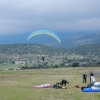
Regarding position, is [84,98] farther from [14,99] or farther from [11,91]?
[11,91]

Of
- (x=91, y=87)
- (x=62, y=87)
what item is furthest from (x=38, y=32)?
(x=91, y=87)

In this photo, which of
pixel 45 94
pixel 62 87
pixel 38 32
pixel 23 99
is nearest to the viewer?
pixel 23 99

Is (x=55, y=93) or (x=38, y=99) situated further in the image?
(x=55, y=93)

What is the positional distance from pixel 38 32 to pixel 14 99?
2074 cm

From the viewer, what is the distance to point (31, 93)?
101 feet

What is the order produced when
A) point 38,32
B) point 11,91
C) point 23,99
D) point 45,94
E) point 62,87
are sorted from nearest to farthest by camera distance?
point 23,99 < point 45,94 < point 11,91 < point 62,87 < point 38,32

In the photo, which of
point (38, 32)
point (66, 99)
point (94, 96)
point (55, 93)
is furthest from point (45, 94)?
point (38, 32)

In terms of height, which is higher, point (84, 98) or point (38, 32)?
point (38, 32)

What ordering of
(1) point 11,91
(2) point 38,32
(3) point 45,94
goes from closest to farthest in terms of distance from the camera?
1. (3) point 45,94
2. (1) point 11,91
3. (2) point 38,32

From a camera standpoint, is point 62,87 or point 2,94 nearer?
point 2,94

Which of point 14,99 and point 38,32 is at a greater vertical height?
point 38,32

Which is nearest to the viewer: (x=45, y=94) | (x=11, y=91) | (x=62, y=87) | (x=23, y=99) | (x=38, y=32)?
(x=23, y=99)

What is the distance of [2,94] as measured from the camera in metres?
30.3

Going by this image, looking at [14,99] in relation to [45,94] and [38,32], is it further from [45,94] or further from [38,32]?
[38,32]
